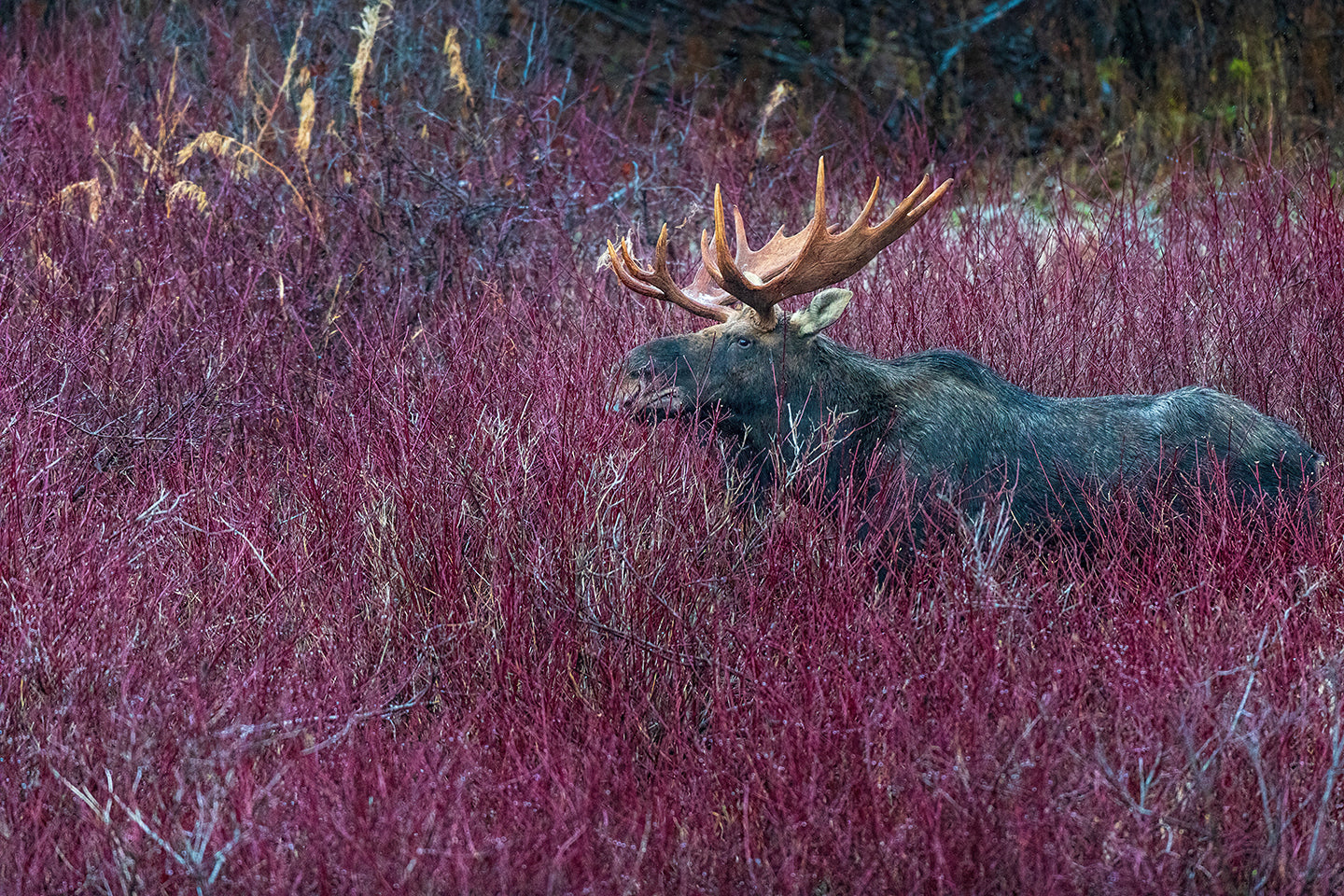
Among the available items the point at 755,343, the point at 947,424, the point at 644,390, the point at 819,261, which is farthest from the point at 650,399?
the point at 947,424

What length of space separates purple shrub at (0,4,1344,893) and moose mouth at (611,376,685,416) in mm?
89

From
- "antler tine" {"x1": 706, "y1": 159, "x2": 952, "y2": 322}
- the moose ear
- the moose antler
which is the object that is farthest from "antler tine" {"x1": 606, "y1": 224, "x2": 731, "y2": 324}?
the moose ear

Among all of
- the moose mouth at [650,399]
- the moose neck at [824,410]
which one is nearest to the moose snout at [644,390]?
the moose mouth at [650,399]

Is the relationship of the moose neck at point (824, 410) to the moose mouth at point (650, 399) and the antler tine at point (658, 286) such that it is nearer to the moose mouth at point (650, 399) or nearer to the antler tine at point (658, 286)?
the moose mouth at point (650, 399)

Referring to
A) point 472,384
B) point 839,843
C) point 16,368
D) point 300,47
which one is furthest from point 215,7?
point 839,843

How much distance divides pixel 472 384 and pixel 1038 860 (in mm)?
2414

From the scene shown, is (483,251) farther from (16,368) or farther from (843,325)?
(16,368)

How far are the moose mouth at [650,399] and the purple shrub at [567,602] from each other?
3.5 inches

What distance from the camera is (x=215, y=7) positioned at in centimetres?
940

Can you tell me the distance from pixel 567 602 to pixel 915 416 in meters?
1.25

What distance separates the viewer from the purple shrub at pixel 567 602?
220 centimetres

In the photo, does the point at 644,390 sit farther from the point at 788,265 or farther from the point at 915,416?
the point at 915,416

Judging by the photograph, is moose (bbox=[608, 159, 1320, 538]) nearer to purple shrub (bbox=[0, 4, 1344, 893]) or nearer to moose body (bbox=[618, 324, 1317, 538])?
moose body (bbox=[618, 324, 1317, 538])

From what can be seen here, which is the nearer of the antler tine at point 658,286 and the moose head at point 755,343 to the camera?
the moose head at point 755,343
